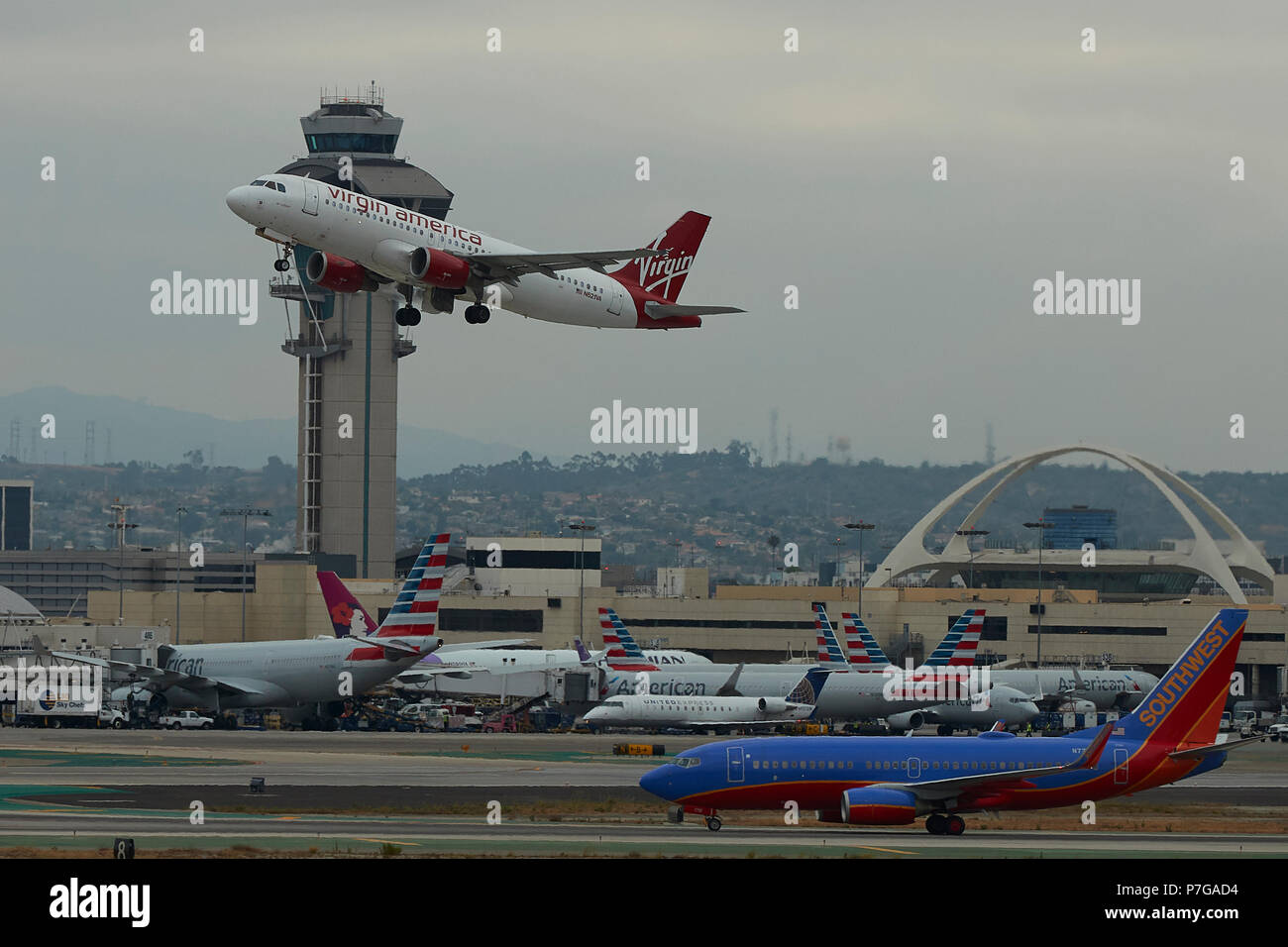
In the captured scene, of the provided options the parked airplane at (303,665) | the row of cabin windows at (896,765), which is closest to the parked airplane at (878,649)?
the parked airplane at (303,665)

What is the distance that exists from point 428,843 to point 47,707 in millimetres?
78285

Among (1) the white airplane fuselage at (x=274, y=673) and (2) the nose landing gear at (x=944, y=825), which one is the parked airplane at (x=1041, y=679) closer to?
(1) the white airplane fuselage at (x=274, y=673)

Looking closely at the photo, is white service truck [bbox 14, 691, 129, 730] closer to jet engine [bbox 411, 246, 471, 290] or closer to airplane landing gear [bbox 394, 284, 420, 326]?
airplane landing gear [bbox 394, 284, 420, 326]

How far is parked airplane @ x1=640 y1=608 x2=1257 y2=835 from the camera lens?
60.7 m

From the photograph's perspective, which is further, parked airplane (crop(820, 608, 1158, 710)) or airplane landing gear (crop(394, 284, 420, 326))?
parked airplane (crop(820, 608, 1158, 710))

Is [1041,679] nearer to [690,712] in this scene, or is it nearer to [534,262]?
[690,712]

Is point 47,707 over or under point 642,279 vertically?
under

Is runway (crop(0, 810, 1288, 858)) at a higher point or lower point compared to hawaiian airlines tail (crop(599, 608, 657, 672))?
lower

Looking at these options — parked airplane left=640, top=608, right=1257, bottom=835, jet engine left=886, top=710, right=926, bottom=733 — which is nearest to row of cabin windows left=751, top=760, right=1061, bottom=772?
parked airplane left=640, top=608, right=1257, bottom=835

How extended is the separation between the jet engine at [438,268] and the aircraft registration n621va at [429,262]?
0.12 feet

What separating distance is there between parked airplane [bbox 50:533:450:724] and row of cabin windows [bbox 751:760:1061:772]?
58.8 m
